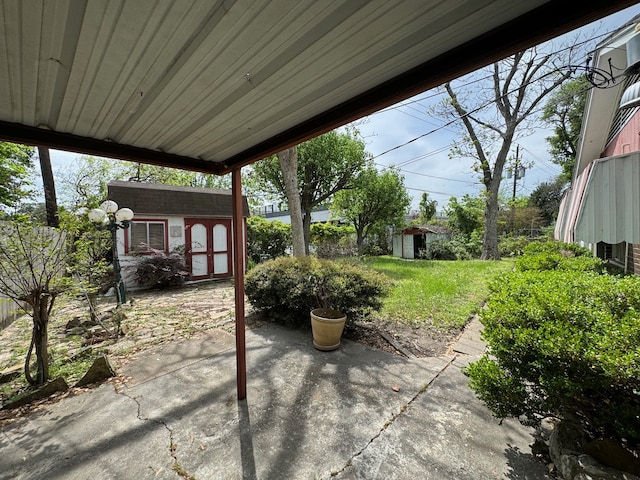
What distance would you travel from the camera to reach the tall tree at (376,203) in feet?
52.6

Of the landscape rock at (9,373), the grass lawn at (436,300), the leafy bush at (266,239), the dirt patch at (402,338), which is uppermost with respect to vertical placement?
the leafy bush at (266,239)

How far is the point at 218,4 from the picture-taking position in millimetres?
1047

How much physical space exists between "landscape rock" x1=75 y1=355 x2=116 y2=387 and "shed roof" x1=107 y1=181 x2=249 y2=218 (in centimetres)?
650

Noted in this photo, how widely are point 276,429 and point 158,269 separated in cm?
768

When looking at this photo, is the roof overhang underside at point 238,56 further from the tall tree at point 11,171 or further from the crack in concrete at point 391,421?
the tall tree at point 11,171

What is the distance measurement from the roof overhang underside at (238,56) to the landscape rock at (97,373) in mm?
2535

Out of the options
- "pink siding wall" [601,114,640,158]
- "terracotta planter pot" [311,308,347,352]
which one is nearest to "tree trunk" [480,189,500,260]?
"pink siding wall" [601,114,640,158]

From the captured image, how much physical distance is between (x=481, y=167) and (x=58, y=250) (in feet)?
56.7

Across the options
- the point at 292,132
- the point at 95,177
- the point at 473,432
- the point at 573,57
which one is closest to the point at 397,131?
the point at 573,57

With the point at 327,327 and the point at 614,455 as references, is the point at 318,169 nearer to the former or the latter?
the point at 327,327

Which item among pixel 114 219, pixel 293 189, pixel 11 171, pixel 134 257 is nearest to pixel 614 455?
pixel 293 189

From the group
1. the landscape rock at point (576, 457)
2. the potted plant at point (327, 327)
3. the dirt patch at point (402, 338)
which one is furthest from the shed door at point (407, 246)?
the landscape rock at point (576, 457)

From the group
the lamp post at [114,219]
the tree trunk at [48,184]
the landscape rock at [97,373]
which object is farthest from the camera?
the tree trunk at [48,184]

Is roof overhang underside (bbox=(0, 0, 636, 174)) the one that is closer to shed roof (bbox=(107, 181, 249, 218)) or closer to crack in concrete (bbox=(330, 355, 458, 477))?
crack in concrete (bbox=(330, 355, 458, 477))
